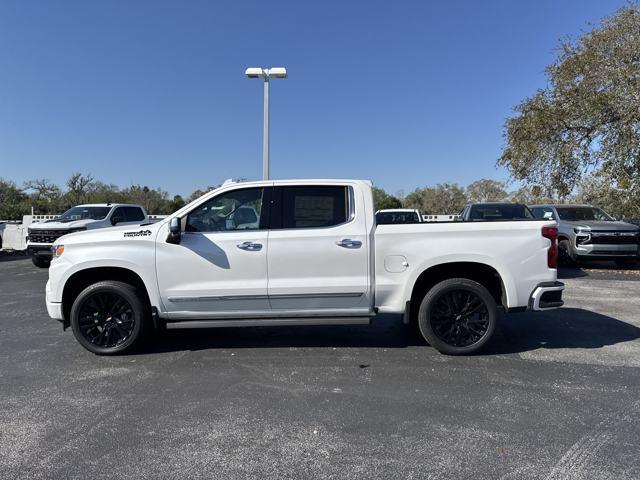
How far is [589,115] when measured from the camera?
13312 mm

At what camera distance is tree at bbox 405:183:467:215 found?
223 ft

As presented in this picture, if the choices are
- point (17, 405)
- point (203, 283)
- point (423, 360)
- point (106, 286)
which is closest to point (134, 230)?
point (106, 286)

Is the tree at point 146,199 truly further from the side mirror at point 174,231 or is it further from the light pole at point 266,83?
the side mirror at point 174,231

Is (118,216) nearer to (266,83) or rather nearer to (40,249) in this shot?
(40,249)

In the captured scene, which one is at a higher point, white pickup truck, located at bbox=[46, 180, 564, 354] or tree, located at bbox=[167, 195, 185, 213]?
tree, located at bbox=[167, 195, 185, 213]

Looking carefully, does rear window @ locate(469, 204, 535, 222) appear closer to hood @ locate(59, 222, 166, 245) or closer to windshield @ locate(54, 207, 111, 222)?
hood @ locate(59, 222, 166, 245)

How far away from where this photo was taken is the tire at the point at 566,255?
11.9 m

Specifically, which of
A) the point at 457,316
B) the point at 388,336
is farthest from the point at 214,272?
the point at 457,316

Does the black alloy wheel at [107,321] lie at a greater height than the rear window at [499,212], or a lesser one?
lesser

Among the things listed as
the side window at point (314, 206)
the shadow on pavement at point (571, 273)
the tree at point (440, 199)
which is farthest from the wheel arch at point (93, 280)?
the tree at point (440, 199)

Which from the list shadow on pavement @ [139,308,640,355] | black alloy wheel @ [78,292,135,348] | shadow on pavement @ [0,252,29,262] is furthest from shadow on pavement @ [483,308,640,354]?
shadow on pavement @ [0,252,29,262]

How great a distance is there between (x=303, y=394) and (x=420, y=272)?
1848 mm

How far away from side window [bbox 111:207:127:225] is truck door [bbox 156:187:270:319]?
372 inches

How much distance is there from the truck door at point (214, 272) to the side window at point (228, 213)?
0.02 metres
